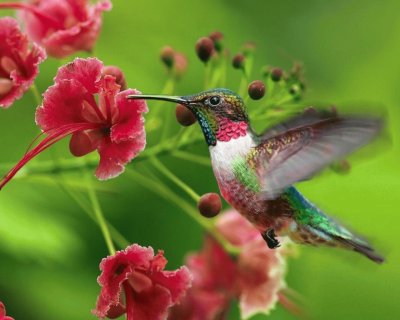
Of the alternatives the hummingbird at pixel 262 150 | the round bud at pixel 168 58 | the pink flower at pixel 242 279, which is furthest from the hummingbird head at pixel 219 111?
the pink flower at pixel 242 279

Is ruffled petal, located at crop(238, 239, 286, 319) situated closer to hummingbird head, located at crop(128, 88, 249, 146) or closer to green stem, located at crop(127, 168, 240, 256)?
green stem, located at crop(127, 168, 240, 256)

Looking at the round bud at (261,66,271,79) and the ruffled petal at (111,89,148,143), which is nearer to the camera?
the ruffled petal at (111,89,148,143)

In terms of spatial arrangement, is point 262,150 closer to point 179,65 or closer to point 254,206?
point 254,206

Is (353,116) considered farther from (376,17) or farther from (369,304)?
(376,17)

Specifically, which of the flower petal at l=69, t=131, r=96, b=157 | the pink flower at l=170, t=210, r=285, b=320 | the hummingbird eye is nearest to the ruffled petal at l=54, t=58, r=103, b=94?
the flower petal at l=69, t=131, r=96, b=157

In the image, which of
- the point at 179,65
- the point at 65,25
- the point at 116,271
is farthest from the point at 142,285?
the point at 65,25

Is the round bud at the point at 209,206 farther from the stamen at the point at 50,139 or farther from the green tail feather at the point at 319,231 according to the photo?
the stamen at the point at 50,139
